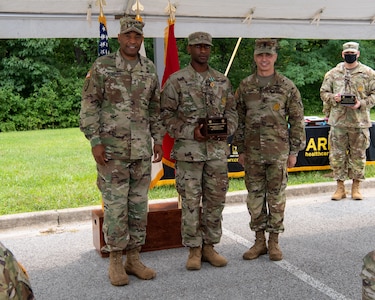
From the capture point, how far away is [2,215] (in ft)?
19.3

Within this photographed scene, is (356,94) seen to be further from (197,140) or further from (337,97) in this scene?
(197,140)

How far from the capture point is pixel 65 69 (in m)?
22.3

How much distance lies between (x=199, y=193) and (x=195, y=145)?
405mm

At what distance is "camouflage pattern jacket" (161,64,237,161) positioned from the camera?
429cm

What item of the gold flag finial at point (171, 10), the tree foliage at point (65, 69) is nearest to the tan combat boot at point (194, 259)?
the gold flag finial at point (171, 10)

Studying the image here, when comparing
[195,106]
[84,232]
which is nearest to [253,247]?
[195,106]

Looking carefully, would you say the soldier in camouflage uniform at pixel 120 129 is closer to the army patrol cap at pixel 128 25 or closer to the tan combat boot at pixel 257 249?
the army patrol cap at pixel 128 25

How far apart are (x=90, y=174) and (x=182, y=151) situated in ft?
14.4

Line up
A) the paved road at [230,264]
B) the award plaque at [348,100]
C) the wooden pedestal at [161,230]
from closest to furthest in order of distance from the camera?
the paved road at [230,264]
the wooden pedestal at [161,230]
the award plaque at [348,100]

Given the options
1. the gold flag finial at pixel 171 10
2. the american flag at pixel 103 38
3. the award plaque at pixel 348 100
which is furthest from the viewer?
the award plaque at pixel 348 100

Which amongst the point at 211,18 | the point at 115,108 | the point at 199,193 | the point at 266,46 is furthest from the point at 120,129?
the point at 211,18

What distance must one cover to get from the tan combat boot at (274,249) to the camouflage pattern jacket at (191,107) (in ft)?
2.84

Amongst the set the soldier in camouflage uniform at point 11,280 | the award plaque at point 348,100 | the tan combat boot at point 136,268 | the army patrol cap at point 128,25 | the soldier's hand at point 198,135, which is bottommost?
the tan combat boot at point 136,268

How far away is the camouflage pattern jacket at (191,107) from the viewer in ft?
14.1
